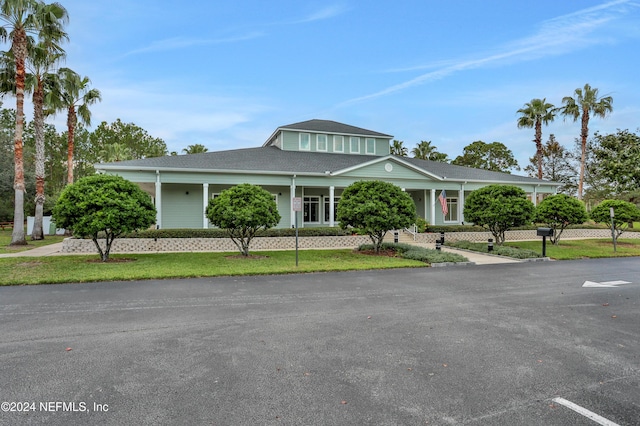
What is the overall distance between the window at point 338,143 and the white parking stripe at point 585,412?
998 inches

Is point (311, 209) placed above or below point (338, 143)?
below

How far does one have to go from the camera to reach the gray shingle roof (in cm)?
1884

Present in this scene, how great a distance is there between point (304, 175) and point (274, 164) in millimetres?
2252

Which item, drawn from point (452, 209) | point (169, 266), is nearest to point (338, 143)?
point (452, 209)

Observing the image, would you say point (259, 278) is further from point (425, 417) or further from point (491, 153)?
point (491, 153)

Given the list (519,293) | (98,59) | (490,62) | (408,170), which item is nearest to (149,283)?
(519,293)

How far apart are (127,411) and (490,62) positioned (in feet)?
71.4

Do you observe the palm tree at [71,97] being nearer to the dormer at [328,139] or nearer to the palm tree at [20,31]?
the palm tree at [20,31]

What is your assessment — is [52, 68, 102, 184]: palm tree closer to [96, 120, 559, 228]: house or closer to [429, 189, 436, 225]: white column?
[96, 120, 559, 228]: house

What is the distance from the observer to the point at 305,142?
26734 millimetres

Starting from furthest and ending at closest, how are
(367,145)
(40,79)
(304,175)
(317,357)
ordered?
(367,145)
(304,175)
(40,79)
(317,357)

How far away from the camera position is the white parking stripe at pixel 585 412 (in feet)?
8.70

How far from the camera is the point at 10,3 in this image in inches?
613

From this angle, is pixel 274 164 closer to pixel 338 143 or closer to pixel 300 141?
pixel 300 141
